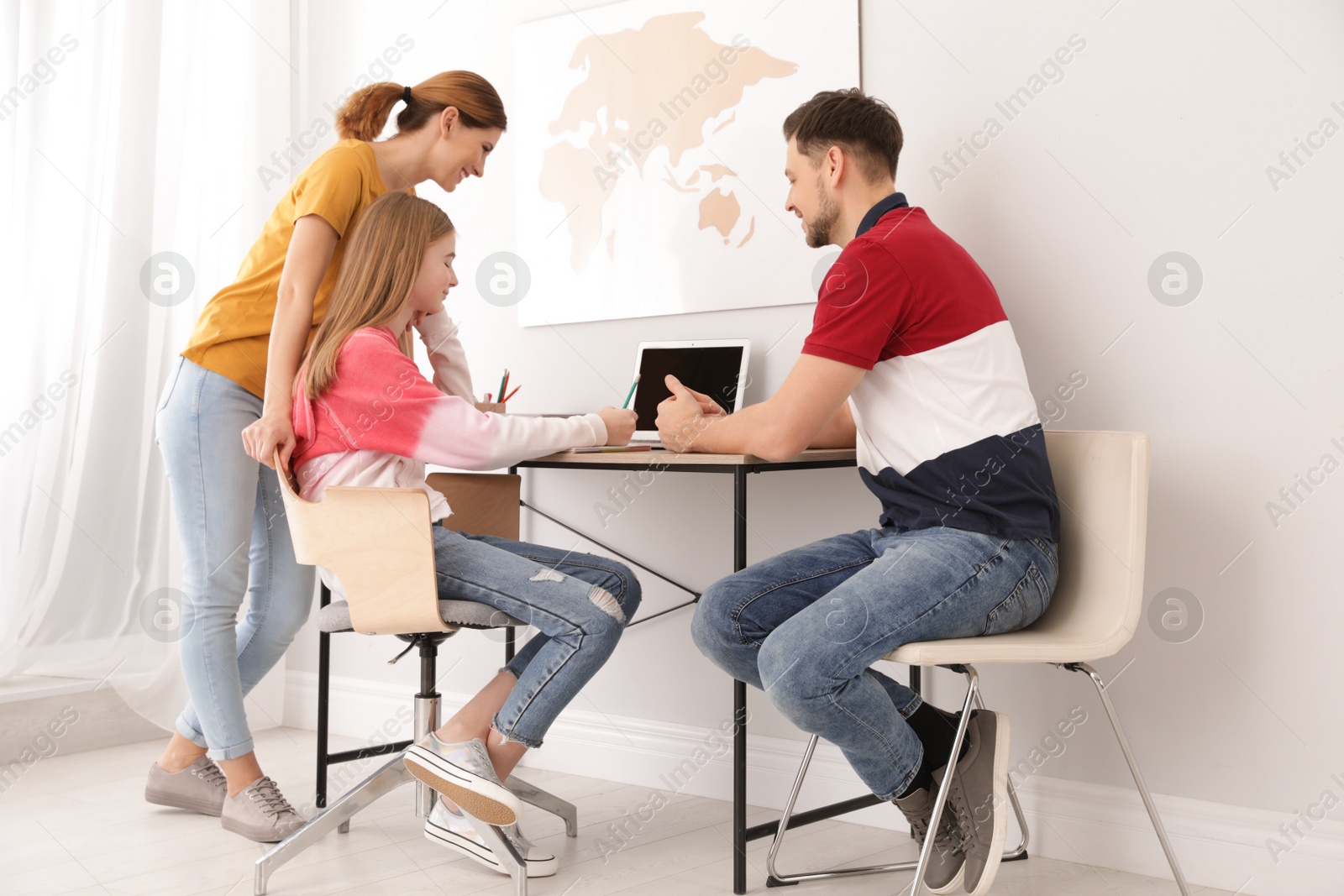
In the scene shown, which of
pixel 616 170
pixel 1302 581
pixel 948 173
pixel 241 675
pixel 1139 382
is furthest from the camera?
pixel 616 170

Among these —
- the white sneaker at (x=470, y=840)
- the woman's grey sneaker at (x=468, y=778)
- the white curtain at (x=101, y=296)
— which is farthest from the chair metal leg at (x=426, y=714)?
the white curtain at (x=101, y=296)

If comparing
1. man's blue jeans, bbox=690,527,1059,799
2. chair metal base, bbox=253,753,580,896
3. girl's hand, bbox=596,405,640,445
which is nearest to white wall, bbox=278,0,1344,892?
man's blue jeans, bbox=690,527,1059,799

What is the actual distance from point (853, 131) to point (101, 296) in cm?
194

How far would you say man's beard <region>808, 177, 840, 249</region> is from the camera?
183 centimetres

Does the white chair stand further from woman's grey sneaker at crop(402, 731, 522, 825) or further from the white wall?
woman's grey sneaker at crop(402, 731, 522, 825)

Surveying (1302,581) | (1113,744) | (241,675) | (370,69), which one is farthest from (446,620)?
(370,69)

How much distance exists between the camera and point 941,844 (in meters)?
1.61

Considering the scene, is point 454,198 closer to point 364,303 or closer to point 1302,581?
point 364,303

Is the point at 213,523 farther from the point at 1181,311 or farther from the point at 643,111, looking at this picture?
the point at 1181,311

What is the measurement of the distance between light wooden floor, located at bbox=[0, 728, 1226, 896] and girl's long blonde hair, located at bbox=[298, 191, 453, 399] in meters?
0.88

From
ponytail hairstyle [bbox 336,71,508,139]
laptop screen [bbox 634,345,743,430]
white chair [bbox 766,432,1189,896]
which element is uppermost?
ponytail hairstyle [bbox 336,71,508,139]

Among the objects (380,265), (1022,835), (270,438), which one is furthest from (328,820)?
(1022,835)

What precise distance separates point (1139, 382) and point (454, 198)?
5.82ft

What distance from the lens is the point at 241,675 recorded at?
222 cm
